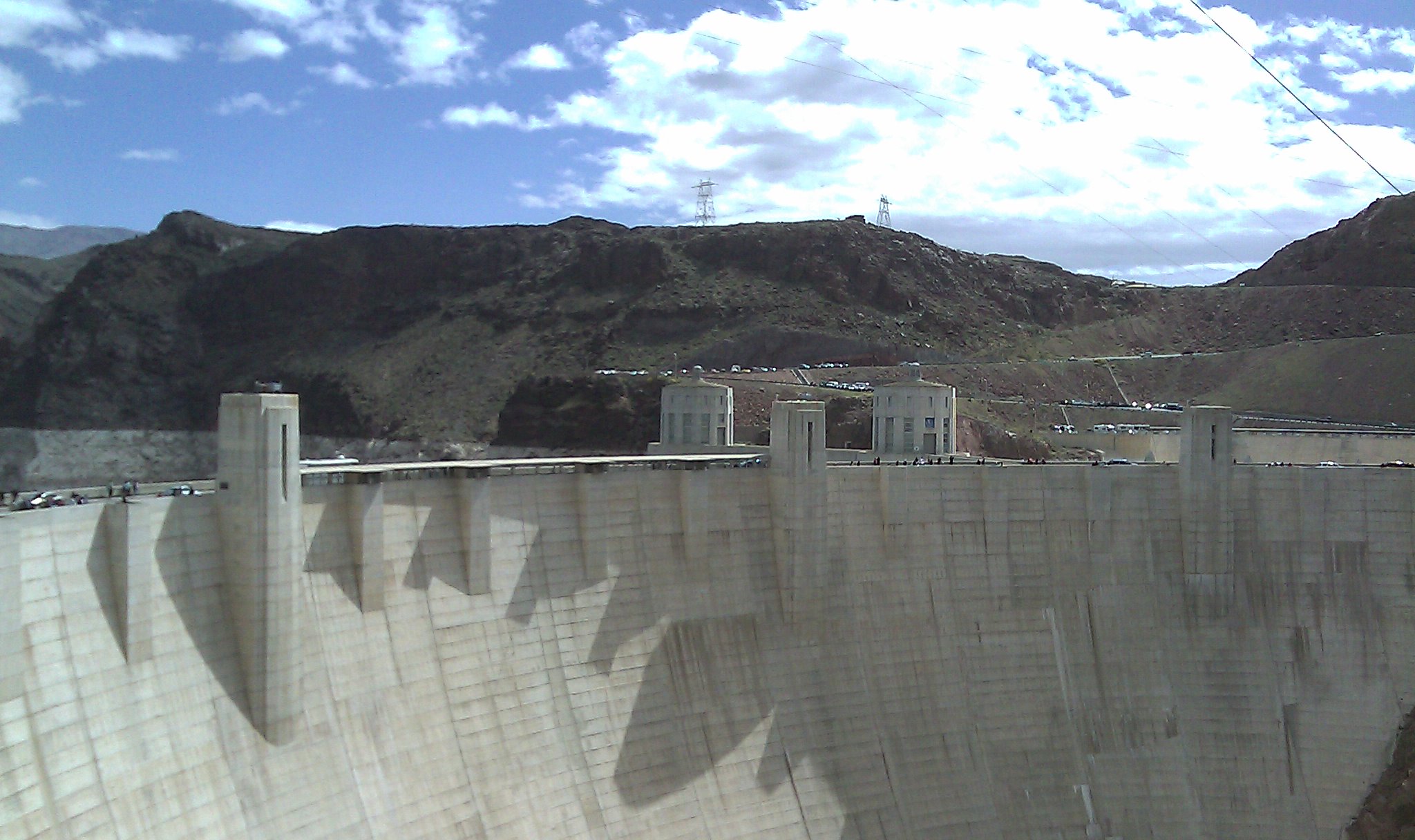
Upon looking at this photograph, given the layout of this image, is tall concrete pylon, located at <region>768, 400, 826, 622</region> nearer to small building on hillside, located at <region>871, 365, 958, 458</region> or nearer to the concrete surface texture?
small building on hillside, located at <region>871, 365, 958, 458</region>

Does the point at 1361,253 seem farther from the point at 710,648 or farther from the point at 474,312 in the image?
the point at 710,648

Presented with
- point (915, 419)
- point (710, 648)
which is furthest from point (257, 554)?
point (915, 419)

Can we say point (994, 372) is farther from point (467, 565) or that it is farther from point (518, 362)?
point (467, 565)

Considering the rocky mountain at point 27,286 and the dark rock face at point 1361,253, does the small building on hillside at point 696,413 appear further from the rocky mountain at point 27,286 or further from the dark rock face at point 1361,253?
the dark rock face at point 1361,253

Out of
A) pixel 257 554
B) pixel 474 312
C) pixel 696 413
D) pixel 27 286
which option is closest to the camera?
pixel 257 554

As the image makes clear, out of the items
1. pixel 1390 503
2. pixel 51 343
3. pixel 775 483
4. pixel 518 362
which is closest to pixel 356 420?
pixel 518 362

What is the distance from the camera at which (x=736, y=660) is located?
76.6 ft

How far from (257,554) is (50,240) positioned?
33773mm

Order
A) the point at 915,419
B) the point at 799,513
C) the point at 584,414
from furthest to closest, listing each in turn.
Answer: the point at 584,414 < the point at 915,419 < the point at 799,513

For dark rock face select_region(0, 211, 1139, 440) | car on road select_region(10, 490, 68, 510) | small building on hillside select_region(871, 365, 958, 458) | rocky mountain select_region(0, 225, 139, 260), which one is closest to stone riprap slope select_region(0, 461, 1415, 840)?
car on road select_region(10, 490, 68, 510)

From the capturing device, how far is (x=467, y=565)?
19.8 metres

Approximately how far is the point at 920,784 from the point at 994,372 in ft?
171

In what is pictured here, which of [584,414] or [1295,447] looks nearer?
[1295,447]

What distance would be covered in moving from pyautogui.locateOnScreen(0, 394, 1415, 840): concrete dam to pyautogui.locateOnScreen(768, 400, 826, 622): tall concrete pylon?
8 centimetres
